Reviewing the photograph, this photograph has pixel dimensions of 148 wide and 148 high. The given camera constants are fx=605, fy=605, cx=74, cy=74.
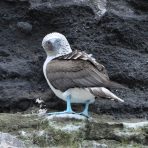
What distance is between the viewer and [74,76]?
416 cm

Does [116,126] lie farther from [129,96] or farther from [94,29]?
[94,29]

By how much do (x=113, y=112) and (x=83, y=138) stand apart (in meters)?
0.65

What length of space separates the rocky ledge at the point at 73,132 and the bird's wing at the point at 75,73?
23 centimetres

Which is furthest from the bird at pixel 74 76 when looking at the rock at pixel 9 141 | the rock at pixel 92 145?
the rock at pixel 9 141

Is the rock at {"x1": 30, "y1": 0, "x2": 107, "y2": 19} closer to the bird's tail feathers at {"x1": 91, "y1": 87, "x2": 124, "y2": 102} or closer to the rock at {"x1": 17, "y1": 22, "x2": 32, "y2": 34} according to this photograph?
the rock at {"x1": 17, "y1": 22, "x2": 32, "y2": 34}

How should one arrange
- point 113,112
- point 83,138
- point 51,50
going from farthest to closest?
point 113,112
point 51,50
point 83,138

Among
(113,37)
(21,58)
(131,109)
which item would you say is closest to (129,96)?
(131,109)

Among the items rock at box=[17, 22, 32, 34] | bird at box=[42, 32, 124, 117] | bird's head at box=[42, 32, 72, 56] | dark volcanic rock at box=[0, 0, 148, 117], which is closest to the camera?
bird at box=[42, 32, 124, 117]

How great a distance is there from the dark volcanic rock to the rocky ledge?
1.65ft

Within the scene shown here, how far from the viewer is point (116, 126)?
412 centimetres

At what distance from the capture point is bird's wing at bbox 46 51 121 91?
4102 mm

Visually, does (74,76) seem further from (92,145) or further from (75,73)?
(92,145)

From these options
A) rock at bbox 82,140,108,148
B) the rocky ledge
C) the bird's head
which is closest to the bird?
the bird's head

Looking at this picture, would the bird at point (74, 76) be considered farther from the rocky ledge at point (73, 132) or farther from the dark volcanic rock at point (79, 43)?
the dark volcanic rock at point (79, 43)
